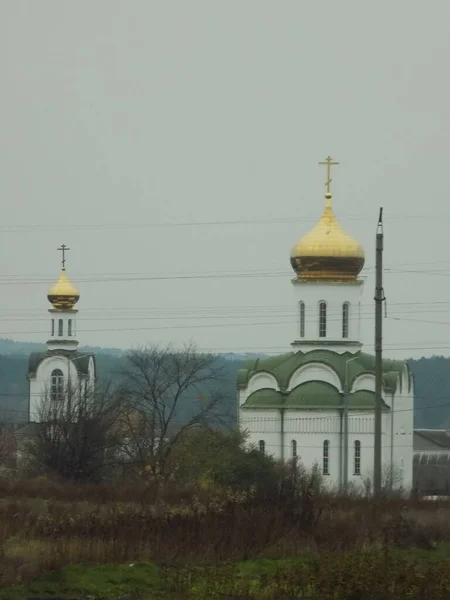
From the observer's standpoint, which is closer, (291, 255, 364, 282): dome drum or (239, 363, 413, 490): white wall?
(239, 363, 413, 490): white wall

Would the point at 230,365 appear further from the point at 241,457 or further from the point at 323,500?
the point at 323,500

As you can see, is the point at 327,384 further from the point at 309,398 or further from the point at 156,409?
the point at 156,409

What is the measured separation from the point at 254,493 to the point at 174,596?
4321mm

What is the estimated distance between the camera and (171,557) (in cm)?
1675

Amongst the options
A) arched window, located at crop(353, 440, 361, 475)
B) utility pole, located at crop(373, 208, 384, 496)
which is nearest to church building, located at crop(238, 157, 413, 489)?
arched window, located at crop(353, 440, 361, 475)

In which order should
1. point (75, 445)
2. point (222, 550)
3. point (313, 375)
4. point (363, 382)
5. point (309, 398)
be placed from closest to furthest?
point (222, 550)
point (75, 445)
point (309, 398)
point (363, 382)
point (313, 375)

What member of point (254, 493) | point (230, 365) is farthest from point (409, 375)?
point (230, 365)

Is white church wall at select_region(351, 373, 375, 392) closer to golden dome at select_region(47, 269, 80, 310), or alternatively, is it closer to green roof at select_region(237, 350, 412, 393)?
green roof at select_region(237, 350, 412, 393)

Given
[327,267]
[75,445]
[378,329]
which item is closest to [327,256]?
[327,267]

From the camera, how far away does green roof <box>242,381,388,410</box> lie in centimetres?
4906

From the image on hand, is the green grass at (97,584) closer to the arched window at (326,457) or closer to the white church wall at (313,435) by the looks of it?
the white church wall at (313,435)

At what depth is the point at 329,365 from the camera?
164 ft

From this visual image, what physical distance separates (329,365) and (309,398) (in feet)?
4.35

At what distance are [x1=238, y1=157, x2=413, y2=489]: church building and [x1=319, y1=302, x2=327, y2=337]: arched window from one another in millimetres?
25
